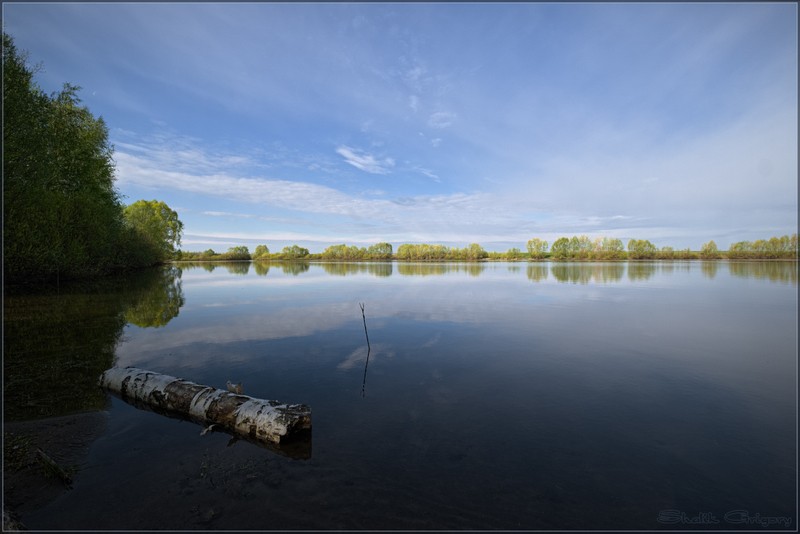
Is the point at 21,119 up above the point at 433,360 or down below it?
above

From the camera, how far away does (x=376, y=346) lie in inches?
483

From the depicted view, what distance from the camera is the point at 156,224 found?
69.2 m

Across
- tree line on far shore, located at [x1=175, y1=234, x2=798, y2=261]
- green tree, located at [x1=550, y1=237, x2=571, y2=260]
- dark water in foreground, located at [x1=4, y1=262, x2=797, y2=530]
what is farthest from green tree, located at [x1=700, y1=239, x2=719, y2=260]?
dark water in foreground, located at [x1=4, y1=262, x2=797, y2=530]

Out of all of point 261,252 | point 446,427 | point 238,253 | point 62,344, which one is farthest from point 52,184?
point 261,252

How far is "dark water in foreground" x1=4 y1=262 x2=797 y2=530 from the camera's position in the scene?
14.4 ft

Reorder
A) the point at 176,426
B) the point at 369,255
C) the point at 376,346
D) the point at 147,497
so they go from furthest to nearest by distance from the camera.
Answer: the point at 369,255 < the point at 376,346 < the point at 176,426 < the point at 147,497

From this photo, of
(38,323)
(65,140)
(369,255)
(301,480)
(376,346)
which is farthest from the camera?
(369,255)

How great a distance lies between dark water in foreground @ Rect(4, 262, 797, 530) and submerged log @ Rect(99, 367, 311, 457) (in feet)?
0.90

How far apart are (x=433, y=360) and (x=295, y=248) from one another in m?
187

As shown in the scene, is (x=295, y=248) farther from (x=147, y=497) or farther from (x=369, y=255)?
(x=147, y=497)

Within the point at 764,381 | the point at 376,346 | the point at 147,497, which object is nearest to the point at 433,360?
the point at 376,346
